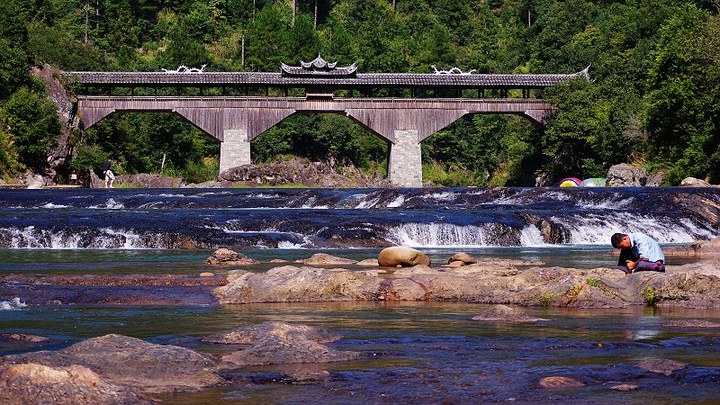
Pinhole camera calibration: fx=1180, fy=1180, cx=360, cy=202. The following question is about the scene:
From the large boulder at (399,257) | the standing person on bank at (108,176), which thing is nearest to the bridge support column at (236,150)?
the standing person on bank at (108,176)

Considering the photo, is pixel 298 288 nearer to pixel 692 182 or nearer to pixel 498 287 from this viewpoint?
pixel 498 287

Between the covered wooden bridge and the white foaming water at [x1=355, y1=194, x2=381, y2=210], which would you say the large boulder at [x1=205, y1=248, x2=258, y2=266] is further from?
the covered wooden bridge

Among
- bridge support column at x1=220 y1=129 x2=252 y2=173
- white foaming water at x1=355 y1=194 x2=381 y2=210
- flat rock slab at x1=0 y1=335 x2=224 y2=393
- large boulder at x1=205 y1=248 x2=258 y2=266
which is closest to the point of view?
flat rock slab at x1=0 y1=335 x2=224 y2=393

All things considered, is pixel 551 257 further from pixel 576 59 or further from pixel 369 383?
pixel 576 59

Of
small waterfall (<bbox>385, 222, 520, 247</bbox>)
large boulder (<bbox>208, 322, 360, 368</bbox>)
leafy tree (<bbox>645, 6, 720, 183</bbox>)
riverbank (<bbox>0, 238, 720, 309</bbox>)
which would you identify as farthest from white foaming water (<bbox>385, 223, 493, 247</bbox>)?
leafy tree (<bbox>645, 6, 720, 183</bbox>)

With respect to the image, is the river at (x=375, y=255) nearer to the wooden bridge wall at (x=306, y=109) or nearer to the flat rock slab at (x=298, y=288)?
the flat rock slab at (x=298, y=288)

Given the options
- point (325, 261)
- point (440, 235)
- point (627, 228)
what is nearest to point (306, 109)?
point (627, 228)

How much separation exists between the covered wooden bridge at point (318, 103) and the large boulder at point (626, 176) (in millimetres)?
9524

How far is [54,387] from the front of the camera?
390 inches

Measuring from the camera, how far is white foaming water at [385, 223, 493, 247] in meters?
34.6

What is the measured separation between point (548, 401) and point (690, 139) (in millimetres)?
50913

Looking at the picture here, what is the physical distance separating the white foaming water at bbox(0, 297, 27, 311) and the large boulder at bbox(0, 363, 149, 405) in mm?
8019

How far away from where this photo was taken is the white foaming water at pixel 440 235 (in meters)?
34.6

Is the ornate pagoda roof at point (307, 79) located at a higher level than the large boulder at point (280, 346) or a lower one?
higher
